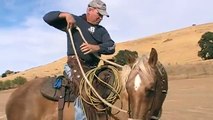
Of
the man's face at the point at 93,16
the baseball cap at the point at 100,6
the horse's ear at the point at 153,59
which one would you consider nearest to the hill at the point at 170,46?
the man's face at the point at 93,16

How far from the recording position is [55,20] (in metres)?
7.27

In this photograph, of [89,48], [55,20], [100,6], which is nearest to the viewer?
[89,48]

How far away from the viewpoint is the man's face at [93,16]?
699 centimetres

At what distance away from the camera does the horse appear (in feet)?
18.5

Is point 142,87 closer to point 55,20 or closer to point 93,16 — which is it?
point 93,16

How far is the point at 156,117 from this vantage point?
6000mm

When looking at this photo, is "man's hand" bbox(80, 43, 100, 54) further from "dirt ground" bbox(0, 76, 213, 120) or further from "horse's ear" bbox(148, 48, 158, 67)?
"dirt ground" bbox(0, 76, 213, 120)

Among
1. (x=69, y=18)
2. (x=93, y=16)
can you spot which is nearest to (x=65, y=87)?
(x=69, y=18)

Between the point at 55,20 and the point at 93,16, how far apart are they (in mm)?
600

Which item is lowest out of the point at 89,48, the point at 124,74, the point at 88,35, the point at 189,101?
the point at 189,101

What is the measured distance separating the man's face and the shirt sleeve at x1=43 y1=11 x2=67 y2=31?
0.44 m

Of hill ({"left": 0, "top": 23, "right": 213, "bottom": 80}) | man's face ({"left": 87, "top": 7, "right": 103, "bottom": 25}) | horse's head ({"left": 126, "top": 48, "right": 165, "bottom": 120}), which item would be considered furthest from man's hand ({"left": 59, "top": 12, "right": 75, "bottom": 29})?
hill ({"left": 0, "top": 23, "right": 213, "bottom": 80})

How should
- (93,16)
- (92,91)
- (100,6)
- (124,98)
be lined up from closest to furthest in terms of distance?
(124,98) → (92,91) → (100,6) → (93,16)

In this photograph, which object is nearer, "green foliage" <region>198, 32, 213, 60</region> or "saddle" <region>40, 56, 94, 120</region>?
"saddle" <region>40, 56, 94, 120</region>
